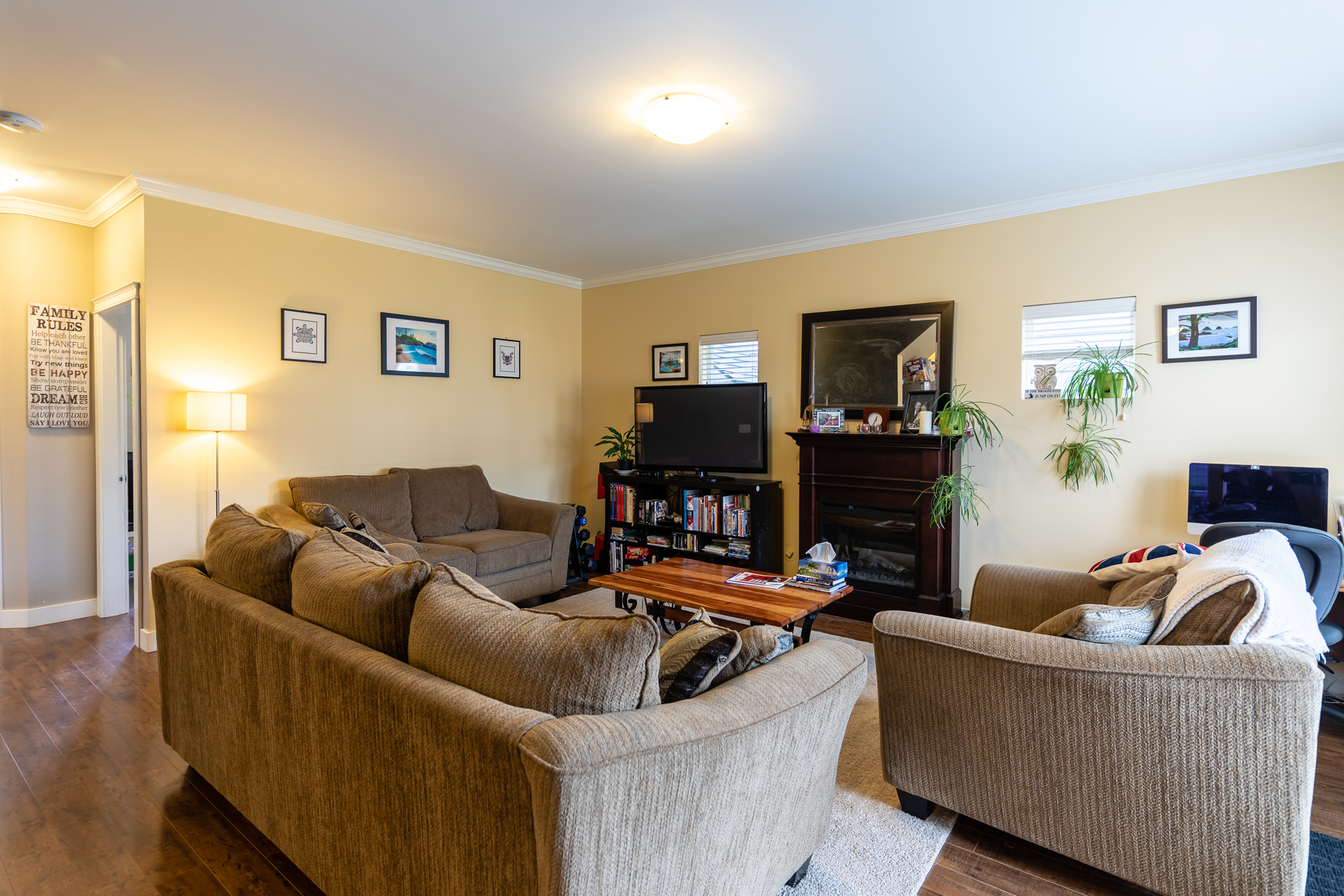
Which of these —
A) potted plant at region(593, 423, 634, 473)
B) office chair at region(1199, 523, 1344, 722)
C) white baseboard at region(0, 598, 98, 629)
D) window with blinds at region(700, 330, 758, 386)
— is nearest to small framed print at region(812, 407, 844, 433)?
window with blinds at region(700, 330, 758, 386)

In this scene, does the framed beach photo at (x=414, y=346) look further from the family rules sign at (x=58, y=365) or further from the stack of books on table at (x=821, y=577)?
the stack of books on table at (x=821, y=577)


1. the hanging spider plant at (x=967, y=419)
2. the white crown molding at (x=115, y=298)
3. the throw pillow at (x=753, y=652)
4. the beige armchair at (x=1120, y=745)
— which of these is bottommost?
the beige armchair at (x=1120, y=745)

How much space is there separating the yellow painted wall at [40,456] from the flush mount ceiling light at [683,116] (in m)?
3.84

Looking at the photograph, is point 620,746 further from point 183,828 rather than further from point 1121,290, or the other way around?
point 1121,290

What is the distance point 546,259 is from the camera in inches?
212

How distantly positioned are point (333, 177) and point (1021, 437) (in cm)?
415

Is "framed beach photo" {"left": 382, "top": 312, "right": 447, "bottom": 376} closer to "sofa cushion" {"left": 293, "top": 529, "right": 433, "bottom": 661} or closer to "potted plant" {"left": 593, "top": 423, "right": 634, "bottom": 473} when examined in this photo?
"potted plant" {"left": 593, "top": 423, "right": 634, "bottom": 473}

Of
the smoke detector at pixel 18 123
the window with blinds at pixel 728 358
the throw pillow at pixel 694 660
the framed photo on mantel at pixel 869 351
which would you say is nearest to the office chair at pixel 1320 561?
the framed photo on mantel at pixel 869 351

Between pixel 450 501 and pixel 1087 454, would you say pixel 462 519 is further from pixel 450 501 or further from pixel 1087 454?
pixel 1087 454

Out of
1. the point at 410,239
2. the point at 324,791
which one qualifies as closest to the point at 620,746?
the point at 324,791

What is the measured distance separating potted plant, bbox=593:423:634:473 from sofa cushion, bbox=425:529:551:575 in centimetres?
109

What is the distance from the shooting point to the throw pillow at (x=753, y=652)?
1.56 m

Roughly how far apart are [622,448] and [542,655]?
170 inches

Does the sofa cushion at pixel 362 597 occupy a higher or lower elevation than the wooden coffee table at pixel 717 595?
higher
